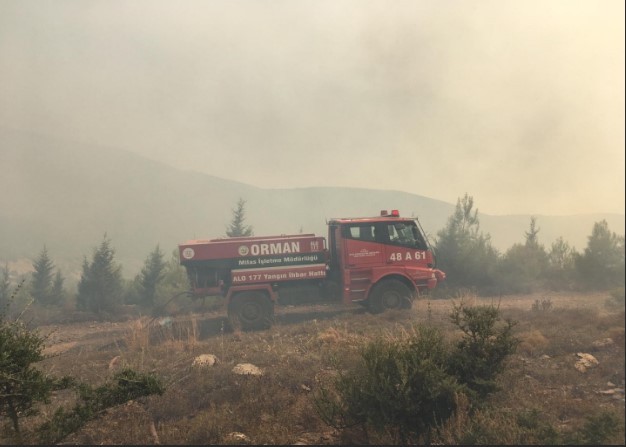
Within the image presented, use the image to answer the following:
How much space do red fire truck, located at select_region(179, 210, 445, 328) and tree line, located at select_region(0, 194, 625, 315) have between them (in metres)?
5.04

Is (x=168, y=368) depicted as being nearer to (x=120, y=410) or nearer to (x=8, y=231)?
(x=120, y=410)

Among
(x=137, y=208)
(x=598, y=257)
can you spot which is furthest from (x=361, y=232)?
(x=137, y=208)

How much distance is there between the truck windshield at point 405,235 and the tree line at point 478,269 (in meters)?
4.79

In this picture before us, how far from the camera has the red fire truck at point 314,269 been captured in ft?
39.0

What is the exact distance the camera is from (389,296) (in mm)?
12211

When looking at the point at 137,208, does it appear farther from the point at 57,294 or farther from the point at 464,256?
the point at 464,256

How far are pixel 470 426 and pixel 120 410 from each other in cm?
478

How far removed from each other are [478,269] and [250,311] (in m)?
10.9

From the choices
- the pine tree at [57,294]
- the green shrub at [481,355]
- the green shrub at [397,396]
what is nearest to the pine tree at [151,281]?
the pine tree at [57,294]

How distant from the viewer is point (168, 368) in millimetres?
7938

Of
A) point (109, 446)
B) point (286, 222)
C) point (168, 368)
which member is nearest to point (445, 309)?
point (168, 368)

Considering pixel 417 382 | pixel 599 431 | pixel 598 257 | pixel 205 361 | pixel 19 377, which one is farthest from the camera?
pixel 598 257

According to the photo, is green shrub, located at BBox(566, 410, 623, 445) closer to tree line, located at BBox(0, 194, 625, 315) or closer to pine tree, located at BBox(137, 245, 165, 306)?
tree line, located at BBox(0, 194, 625, 315)

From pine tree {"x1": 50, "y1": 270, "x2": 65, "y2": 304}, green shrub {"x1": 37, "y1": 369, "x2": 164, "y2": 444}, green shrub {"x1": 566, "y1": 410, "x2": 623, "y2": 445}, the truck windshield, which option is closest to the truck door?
the truck windshield
